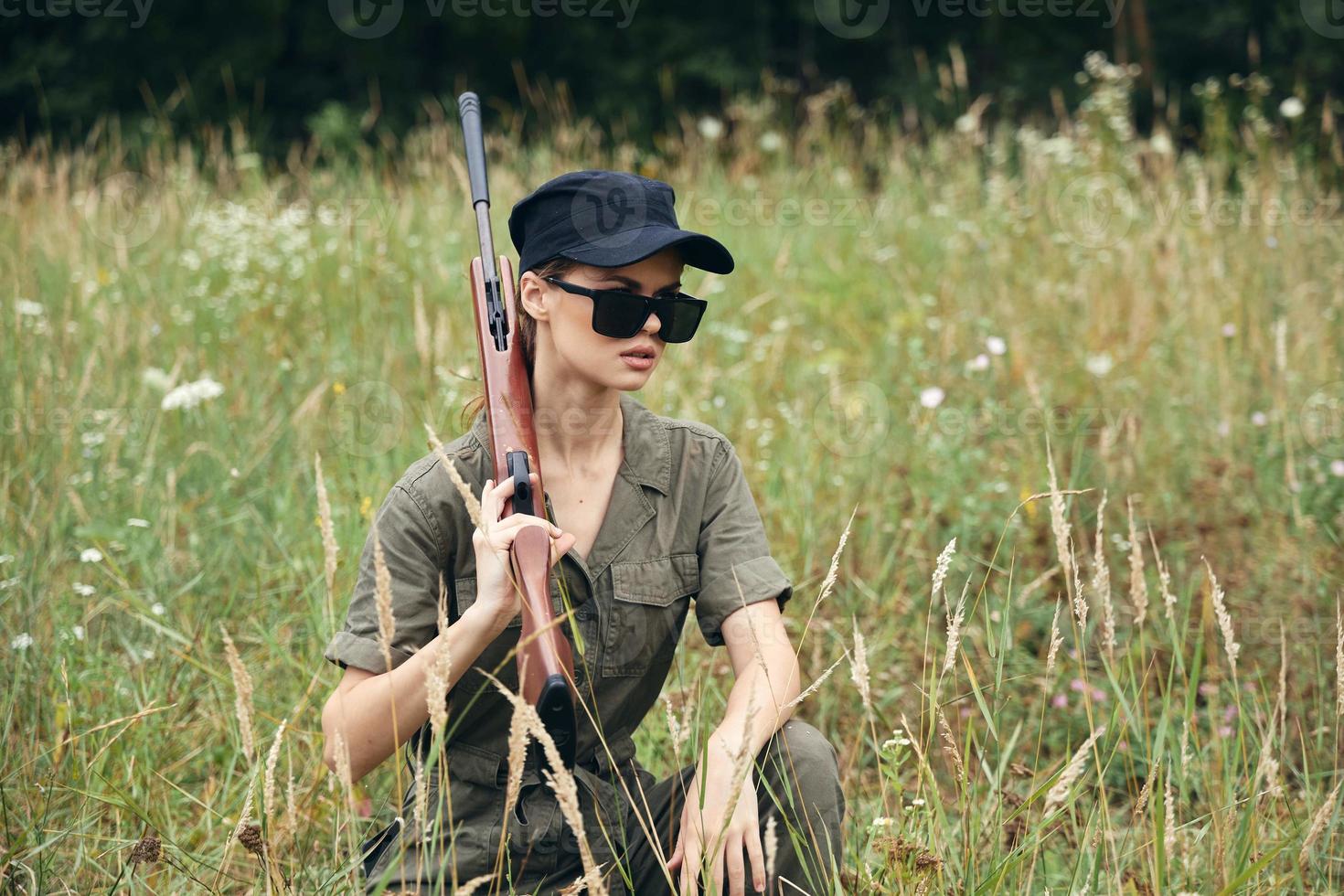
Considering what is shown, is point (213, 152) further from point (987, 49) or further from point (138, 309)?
point (987, 49)

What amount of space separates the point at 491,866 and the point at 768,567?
0.68 m

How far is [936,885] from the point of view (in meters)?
1.53

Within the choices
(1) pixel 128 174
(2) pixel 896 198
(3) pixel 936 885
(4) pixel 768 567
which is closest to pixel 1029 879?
(3) pixel 936 885

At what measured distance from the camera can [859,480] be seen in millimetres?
3633

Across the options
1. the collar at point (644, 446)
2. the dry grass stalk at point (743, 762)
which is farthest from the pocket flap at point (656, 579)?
the dry grass stalk at point (743, 762)

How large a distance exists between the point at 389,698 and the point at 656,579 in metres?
0.50

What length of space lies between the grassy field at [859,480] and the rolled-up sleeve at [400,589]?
9 centimetres

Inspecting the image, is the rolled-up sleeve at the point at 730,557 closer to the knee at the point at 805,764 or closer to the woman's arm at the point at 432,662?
the knee at the point at 805,764

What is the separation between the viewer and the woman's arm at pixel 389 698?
1583mm

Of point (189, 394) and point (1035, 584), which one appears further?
point (189, 394)

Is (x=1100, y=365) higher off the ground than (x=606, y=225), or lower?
lower

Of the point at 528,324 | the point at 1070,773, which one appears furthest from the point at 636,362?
the point at 1070,773

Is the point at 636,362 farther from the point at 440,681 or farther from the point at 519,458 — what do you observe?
the point at 440,681

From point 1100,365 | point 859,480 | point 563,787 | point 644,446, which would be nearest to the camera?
point 563,787
